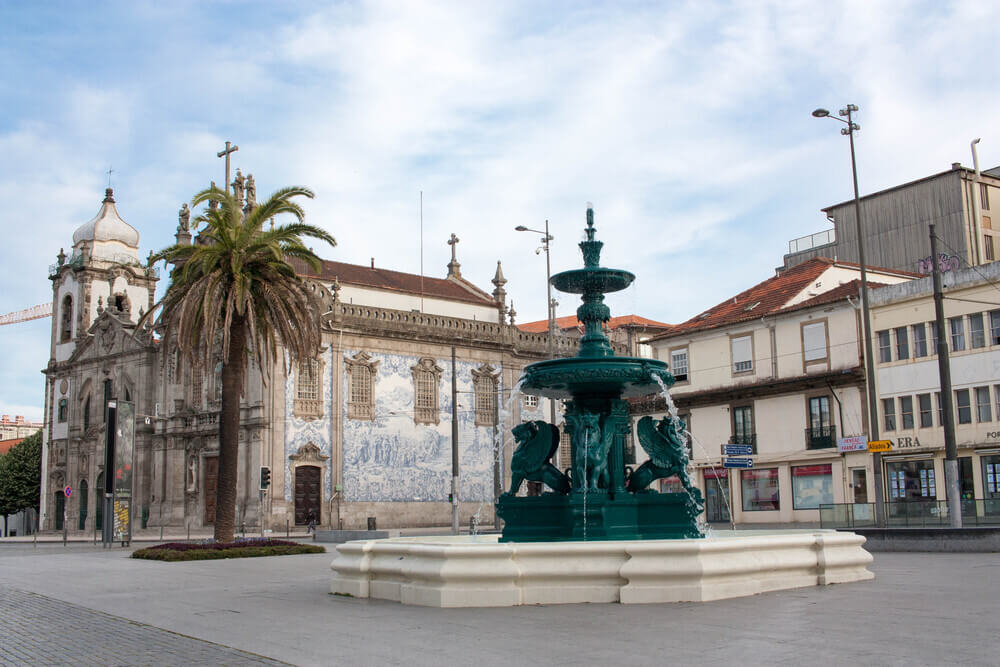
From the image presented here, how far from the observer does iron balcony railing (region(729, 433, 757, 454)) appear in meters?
39.6

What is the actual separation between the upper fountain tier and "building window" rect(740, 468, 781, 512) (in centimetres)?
2520

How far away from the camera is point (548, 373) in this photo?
14305mm

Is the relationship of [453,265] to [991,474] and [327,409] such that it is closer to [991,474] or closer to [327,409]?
[327,409]

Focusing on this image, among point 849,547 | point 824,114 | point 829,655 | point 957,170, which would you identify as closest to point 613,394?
point 849,547

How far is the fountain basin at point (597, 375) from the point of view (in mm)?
14094

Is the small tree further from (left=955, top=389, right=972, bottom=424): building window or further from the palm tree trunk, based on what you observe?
(left=955, top=389, right=972, bottom=424): building window

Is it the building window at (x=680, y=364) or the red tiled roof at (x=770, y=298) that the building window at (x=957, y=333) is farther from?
the building window at (x=680, y=364)

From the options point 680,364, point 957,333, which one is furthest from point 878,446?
point 680,364

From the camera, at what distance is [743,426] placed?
1591 inches

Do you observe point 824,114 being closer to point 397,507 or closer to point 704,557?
point 704,557

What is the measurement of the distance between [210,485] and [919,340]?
33.6 m

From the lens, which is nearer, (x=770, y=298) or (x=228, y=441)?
(x=228, y=441)

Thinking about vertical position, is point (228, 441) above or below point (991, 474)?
above

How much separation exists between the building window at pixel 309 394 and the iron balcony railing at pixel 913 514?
25.6 metres
